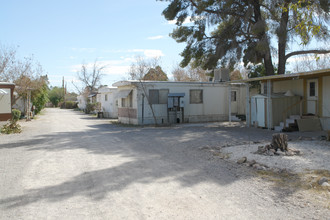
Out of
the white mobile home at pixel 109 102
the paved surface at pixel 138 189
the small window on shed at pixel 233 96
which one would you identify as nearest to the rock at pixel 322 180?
the paved surface at pixel 138 189

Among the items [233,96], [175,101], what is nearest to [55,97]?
[233,96]

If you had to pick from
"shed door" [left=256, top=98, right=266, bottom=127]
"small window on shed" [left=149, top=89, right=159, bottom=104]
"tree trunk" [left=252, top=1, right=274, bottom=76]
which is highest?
"tree trunk" [left=252, top=1, right=274, bottom=76]

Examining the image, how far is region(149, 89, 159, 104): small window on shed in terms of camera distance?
17578 mm

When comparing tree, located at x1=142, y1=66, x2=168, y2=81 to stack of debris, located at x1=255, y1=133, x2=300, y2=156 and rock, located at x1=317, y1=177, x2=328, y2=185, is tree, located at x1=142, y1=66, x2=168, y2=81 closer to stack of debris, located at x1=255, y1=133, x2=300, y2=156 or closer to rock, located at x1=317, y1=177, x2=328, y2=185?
stack of debris, located at x1=255, y1=133, x2=300, y2=156

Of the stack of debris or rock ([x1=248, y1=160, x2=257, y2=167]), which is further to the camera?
the stack of debris

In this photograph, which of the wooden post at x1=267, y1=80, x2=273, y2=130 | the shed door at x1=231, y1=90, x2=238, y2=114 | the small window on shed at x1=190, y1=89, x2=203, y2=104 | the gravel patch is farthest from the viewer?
the shed door at x1=231, y1=90, x2=238, y2=114

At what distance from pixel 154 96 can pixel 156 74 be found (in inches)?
830

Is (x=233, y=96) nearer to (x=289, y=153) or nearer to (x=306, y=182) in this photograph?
(x=289, y=153)

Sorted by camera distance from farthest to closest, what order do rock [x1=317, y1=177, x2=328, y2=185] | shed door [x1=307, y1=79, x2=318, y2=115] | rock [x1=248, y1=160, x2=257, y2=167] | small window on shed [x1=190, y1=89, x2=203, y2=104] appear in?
small window on shed [x1=190, y1=89, x2=203, y2=104] → shed door [x1=307, y1=79, x2=318, y2=115] → rock [x1=248, y1=160, x2=257, y2=167] → rock [x1=317, y1=177, x2=328, y2=185]

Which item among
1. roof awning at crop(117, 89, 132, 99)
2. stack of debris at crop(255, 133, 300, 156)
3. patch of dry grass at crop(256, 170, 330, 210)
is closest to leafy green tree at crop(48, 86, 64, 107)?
roof awning at crop(117, 89, 132, 99)

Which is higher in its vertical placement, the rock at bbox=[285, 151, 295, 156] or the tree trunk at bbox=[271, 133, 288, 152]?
the tree trunk at bbox=[271, 133, 288, 152]

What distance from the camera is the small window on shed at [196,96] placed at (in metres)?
18.6

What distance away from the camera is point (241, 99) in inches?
800

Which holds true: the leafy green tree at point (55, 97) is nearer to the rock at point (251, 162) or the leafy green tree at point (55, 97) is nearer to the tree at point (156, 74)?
the tree at point (156, 74)
